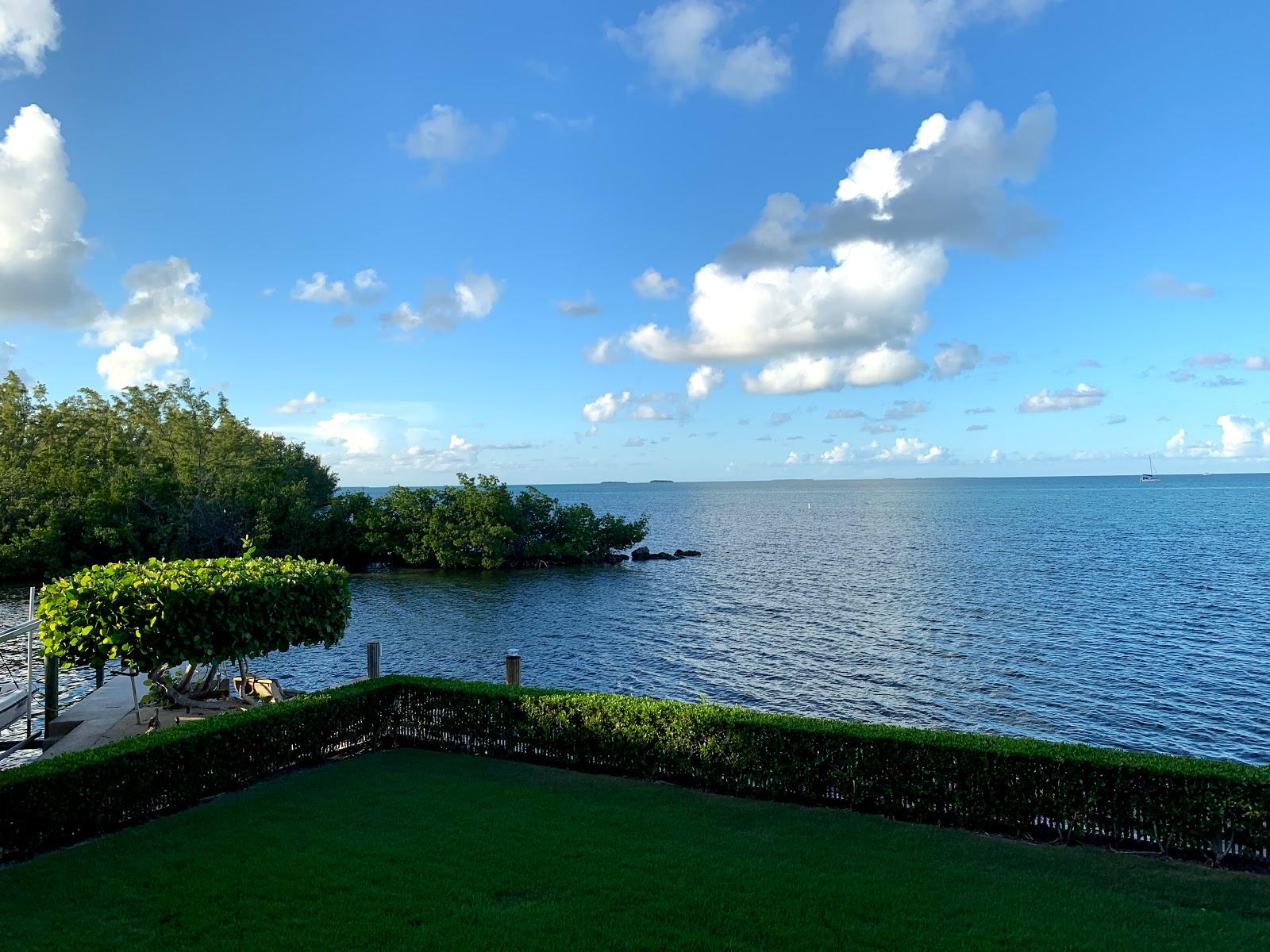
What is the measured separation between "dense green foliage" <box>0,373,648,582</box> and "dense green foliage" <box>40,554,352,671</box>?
44.0m

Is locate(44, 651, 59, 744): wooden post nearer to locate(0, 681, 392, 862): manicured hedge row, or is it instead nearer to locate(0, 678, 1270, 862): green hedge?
locate(0, 681, 392, 862): manicured hedge row

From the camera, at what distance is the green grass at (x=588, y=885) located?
6.93 meters

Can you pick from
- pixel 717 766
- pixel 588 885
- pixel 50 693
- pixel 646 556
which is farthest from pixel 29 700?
pixel 646 556

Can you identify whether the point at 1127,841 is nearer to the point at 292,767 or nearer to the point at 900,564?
the point at 292,767

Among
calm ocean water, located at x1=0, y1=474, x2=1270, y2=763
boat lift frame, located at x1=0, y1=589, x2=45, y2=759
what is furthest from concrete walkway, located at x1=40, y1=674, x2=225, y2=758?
calm ocean water, located at x1=0, y1=474, x2=1270, y2=763

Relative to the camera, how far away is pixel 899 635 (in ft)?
109

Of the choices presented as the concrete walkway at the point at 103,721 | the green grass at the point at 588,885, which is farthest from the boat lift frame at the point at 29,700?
the green grass at the point at 588,885

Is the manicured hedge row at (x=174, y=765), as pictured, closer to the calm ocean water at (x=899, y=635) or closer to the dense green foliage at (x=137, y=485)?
the calm ocean water at (x=899, y=635)

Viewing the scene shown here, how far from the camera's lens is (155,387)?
72.5 metres

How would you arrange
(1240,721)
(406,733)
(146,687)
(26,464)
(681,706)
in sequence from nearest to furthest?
(681,706) < (406,733) < (146,687) < (1240,721) < (26,464)

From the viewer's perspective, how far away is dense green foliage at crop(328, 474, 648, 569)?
2258 inches

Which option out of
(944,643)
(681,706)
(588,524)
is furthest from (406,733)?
(588,524)

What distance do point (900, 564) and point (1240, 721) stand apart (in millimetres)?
37496

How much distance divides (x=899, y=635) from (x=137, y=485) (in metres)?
48.7
